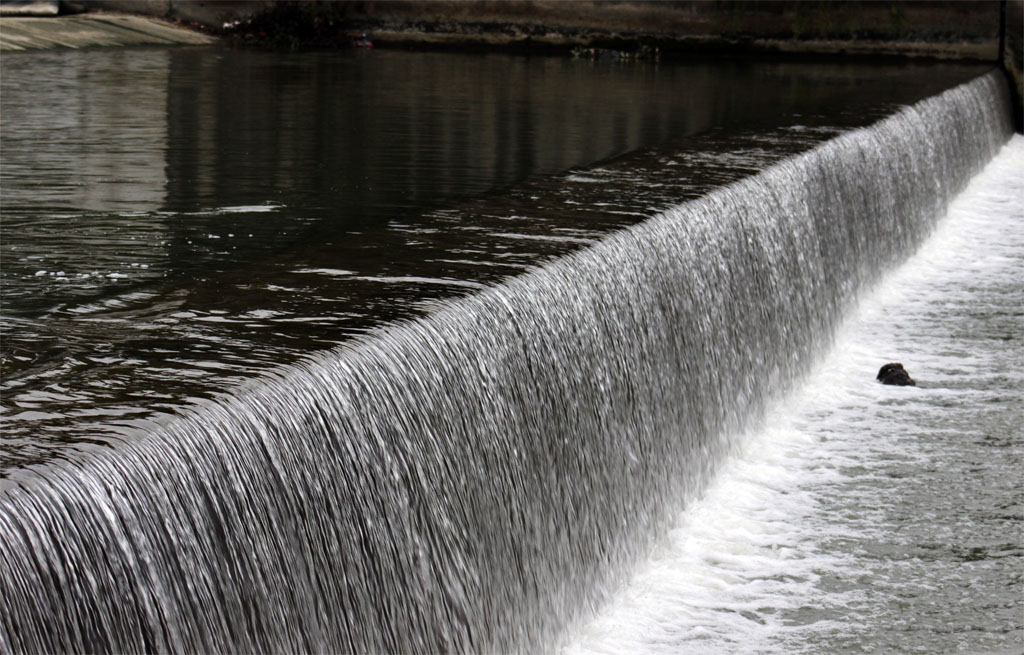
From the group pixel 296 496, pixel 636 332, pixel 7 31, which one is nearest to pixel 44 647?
pixel 296 496

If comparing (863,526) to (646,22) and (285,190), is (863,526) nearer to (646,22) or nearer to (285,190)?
(285,190)

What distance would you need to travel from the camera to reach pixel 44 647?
8.98ft

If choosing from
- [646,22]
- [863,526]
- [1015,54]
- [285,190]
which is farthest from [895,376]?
[646,22]

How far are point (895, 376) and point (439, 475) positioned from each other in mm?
4473

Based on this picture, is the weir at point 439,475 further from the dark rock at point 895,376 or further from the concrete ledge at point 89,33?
the concrete ledge at point 89,33

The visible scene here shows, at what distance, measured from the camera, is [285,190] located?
8.51 meters

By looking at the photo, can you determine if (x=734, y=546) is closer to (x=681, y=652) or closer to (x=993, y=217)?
(x=681, y=652)

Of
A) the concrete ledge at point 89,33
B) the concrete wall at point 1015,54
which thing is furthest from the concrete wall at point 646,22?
the concrete wall at point 1015,54

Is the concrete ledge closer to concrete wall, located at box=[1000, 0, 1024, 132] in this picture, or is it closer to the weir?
concrete wall, located at box=[1000, 0, 1024, 132]

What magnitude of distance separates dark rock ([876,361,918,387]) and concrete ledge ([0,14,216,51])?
13.8 m

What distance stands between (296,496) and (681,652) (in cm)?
179

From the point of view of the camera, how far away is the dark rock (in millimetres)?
7934

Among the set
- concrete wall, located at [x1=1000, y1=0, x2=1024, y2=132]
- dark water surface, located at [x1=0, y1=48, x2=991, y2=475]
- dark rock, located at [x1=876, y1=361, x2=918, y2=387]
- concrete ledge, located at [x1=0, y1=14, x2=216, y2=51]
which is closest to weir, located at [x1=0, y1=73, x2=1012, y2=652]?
dark water surface, located at [x1=0, y1=48, x2=991, y2=475]

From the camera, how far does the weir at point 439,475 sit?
2.98m
